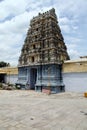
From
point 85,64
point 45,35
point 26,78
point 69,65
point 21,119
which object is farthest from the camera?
point 26,78

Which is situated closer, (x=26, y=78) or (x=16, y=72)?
(x=26, y=78)

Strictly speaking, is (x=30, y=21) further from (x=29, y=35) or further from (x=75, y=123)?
(x=75, y=123)

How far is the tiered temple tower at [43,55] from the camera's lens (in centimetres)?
2625

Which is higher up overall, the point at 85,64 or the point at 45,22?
the point at 45,22

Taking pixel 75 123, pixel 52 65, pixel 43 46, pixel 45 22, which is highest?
pixel 45 22

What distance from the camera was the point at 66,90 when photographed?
84.5 ft

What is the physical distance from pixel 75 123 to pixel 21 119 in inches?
139

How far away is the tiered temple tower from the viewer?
2625cm

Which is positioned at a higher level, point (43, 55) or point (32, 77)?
point (43, 55)

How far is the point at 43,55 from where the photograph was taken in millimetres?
28141

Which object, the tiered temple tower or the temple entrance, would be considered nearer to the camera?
the tiered temple tower

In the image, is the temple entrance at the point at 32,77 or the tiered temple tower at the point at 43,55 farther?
the temple entrance at the point at 32,77

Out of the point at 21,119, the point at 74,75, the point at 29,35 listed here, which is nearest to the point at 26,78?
the point at 29,35

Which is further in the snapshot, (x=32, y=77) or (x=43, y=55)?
(x=32, y=77)
